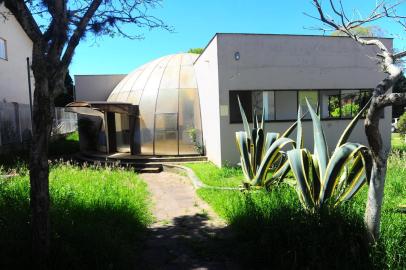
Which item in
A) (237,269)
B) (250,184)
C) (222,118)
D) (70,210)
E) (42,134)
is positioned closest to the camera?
(42,134)

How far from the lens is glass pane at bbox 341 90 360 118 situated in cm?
1448

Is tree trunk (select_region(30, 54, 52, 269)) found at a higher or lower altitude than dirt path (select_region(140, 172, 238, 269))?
higher

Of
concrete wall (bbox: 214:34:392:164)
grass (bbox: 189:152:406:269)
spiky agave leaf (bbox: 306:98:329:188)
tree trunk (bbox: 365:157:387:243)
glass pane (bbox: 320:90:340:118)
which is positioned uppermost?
concrete wall (bbox: 214:34:392:164)

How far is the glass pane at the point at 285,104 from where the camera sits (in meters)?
13.9

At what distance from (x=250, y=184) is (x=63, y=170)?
5.67 m

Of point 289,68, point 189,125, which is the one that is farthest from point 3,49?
point 289,68

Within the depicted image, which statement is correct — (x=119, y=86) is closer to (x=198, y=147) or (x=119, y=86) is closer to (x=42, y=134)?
(x=198, y=147)

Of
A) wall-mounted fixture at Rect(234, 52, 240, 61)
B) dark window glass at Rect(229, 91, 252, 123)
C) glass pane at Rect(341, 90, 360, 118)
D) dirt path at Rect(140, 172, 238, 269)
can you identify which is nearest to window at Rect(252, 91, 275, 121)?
dark window glass at Rect(229, 91, 252, 123)

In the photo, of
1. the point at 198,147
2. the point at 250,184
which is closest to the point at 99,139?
the point at 198,147

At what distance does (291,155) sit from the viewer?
550cm

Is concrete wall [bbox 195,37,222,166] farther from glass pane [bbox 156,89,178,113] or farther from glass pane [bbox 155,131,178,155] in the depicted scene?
glass pane [bbox 155,131,178,155]

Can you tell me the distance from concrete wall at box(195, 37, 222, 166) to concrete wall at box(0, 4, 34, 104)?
979 cm

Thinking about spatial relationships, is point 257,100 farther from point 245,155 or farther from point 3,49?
point 3,49

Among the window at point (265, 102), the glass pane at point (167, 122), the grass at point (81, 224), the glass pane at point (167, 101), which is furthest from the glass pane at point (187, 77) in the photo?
the grass at point (81, 224)
